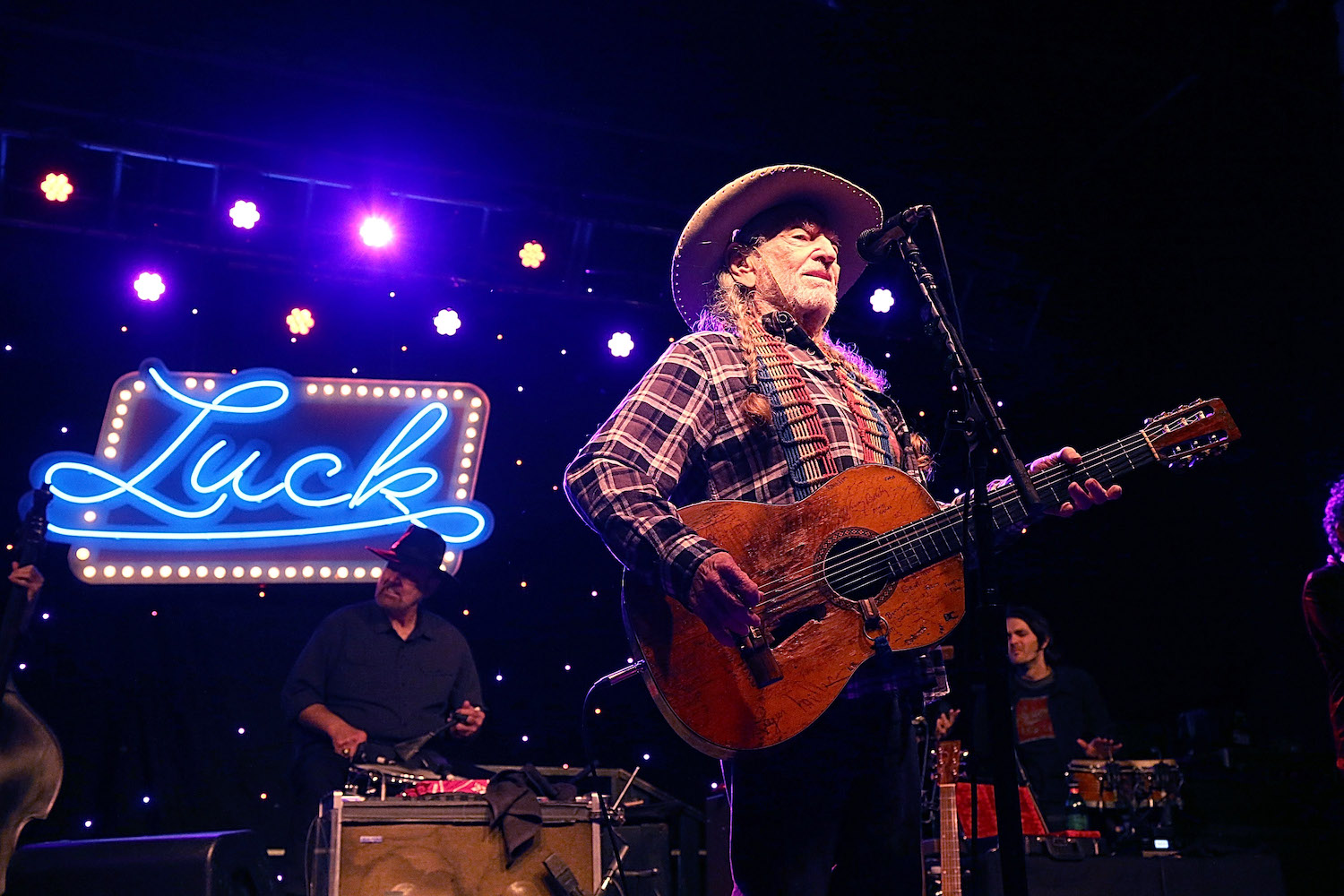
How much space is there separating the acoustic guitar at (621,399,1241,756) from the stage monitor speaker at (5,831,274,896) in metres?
2.37

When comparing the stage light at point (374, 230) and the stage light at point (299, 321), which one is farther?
the stage light at point (299, 321)

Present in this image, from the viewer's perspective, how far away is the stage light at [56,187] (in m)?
6.29

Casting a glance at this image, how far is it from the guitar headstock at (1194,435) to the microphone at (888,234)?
0.79 meters

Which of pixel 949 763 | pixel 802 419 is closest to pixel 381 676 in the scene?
pixel 949 763

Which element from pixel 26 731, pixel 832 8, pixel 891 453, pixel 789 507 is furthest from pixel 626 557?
pixel 832 8

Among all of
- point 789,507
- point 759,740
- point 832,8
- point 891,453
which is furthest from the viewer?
point 832,8

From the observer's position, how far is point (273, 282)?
288 inches

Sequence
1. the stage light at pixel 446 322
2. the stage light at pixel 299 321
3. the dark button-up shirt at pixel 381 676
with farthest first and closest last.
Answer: the stage light at pixel 446 322
the stage light at pixel 299 321
the dark button-up shirt at pixel 381 676

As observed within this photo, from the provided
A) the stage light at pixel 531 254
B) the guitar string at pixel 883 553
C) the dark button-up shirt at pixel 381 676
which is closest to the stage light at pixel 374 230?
the stage light at pixel 531 254

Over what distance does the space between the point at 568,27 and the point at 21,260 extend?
12.8 feet

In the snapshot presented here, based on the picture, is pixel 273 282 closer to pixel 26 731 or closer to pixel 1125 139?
pixel 26 731

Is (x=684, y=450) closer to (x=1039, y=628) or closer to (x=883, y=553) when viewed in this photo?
(x=883, y=553)

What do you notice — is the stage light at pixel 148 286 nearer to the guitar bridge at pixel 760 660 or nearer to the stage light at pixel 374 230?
the stage light at pixel 374 230

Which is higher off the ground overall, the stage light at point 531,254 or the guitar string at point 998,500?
the stage light at point 531,254
